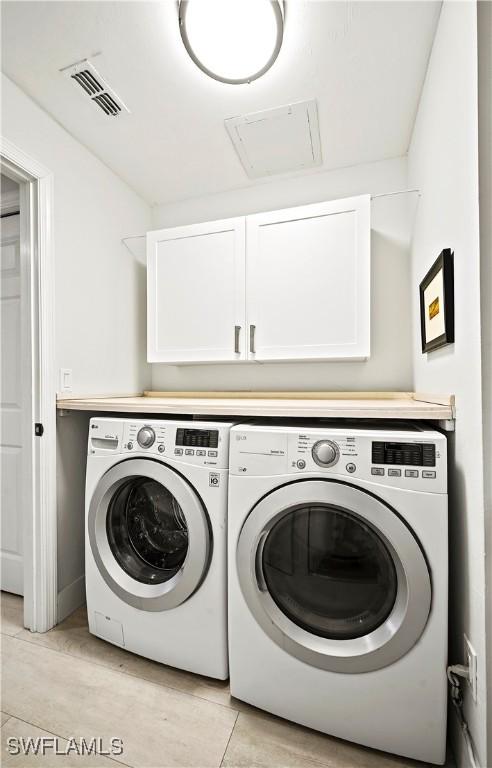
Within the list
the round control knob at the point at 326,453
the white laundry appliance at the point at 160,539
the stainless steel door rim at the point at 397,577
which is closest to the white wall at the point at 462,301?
the stainless steel door rim at the point at 397,577

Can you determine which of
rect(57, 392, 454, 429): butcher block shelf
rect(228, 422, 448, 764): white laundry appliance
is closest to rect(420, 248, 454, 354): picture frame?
rect(57, 392, 454, 429): butcher block shelf

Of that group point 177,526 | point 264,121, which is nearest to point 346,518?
point 177,526

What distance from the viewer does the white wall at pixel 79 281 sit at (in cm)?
155

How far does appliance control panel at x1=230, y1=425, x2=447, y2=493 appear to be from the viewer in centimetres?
97

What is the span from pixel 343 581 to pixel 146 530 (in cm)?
84

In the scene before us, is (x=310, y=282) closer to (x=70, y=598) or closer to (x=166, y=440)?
(x=166, y=440)

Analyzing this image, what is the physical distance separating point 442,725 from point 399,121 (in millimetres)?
2375

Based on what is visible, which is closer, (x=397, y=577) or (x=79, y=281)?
(x=397, y=577)

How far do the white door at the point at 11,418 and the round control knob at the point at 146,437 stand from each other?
2.91 ft

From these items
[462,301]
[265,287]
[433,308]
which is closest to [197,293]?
[265,287]

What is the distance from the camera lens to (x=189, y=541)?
3.99 ft

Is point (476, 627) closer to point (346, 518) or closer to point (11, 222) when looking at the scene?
point (346, 518)

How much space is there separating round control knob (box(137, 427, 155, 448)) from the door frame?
20.7 inches

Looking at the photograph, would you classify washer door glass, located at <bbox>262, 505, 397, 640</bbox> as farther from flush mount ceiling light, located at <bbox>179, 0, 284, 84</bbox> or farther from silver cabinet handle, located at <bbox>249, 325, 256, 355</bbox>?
flush mount ceiling light, located at <bbox>179, 0, 284, 84</bbox>
